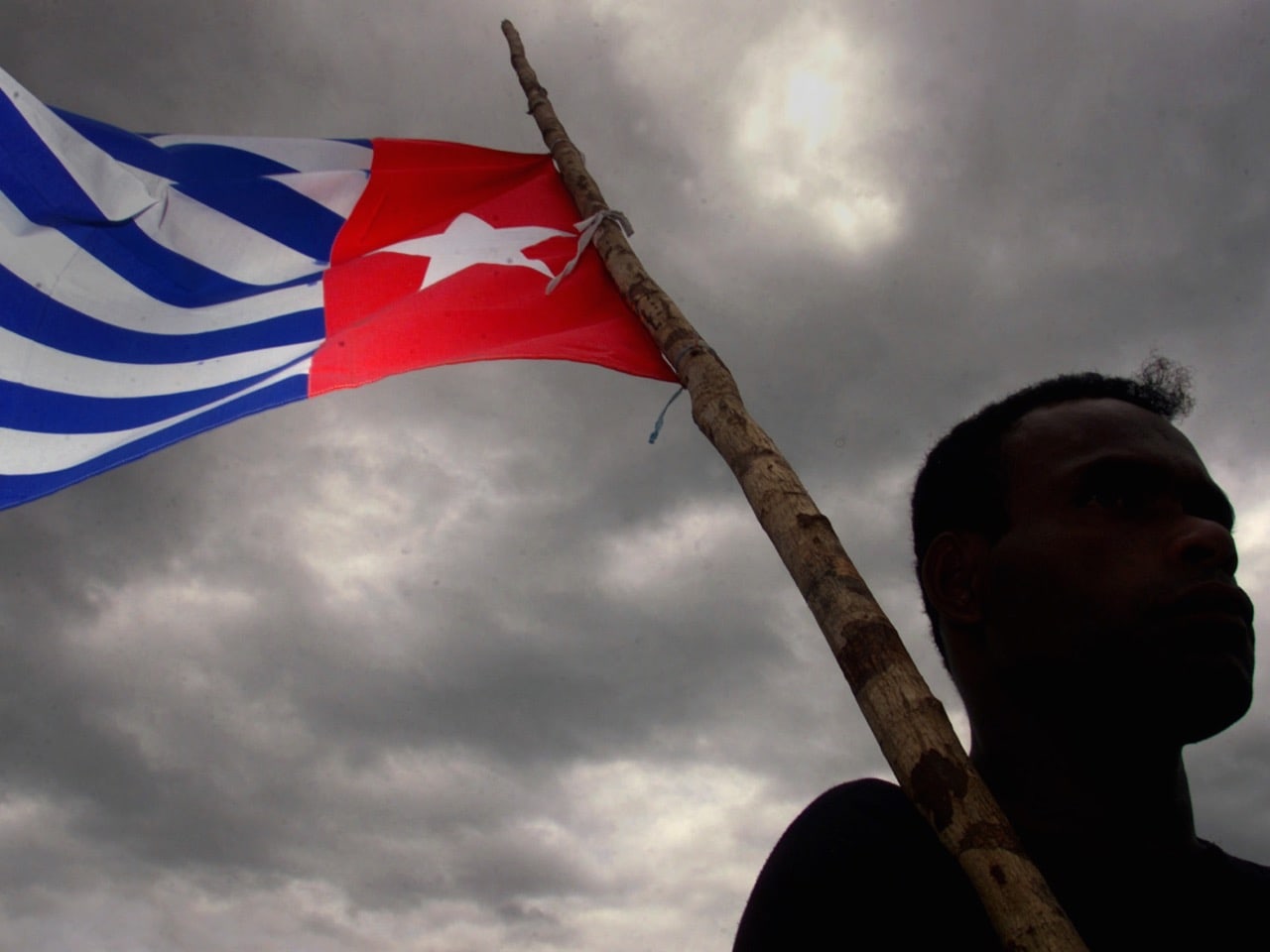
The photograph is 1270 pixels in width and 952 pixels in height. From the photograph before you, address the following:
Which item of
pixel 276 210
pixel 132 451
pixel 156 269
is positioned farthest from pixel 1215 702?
pixel 276 210

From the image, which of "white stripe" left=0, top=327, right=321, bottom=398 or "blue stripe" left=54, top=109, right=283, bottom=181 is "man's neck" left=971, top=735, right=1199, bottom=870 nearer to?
"white stripe" left=0, top=327, right=321, bottom=398

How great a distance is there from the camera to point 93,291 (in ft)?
21.0

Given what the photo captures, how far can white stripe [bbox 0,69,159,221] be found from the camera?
6.32 meters

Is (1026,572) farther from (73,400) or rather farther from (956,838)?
(73,400)

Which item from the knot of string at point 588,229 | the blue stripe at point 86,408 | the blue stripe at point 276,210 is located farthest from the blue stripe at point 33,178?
the knot of string at point 588,229

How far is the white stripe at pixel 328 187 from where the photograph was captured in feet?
23.9

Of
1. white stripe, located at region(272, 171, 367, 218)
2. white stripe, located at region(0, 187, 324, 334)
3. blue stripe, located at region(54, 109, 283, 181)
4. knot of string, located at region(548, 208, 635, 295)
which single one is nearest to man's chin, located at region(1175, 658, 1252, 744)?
knot of string, located at region(548, 208, 635, 295)

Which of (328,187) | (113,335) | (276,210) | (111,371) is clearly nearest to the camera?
(111,371)

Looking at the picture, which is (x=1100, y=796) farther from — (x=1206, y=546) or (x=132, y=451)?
(x=132, y=451)

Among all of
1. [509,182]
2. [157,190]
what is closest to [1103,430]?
[509,182]

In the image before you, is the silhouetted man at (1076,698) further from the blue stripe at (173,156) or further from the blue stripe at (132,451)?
the blue stripe at (173,156)

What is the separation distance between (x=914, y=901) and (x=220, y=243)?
6.10 meters

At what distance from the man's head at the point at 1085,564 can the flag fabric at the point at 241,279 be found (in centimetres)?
228

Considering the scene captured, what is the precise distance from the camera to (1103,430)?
3154 mm
